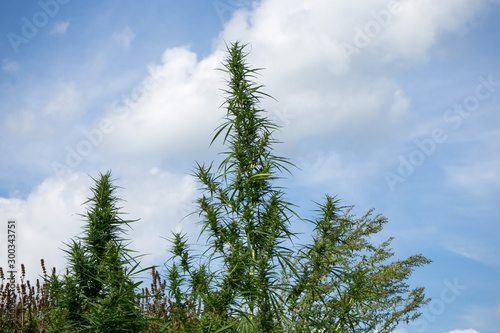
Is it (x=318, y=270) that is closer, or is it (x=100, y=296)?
(x=100, y=296)

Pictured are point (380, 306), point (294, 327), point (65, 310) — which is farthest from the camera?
point (380, 306)

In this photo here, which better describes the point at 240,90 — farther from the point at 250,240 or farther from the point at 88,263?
the point at 88,263

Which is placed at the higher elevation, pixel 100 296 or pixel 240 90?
pixel 240 90

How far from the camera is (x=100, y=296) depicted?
3836 mm

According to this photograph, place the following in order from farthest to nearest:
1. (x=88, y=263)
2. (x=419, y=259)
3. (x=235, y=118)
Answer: (x=419, y=259), (x=235, y=118), (x=88, y=263)

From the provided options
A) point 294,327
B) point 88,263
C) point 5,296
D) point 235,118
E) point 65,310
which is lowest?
point 294,327

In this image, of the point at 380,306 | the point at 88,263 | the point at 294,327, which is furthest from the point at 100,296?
the point at 380,306

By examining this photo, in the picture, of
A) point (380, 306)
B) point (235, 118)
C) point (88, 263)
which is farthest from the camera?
point (380, 306)

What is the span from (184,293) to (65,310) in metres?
1.10

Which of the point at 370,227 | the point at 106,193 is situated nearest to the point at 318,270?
the point at 106,193

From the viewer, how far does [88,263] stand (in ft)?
12.7

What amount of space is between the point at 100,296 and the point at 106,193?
94cm

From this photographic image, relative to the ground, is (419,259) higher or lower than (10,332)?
higher

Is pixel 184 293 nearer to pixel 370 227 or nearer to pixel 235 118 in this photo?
pixel 235 118
